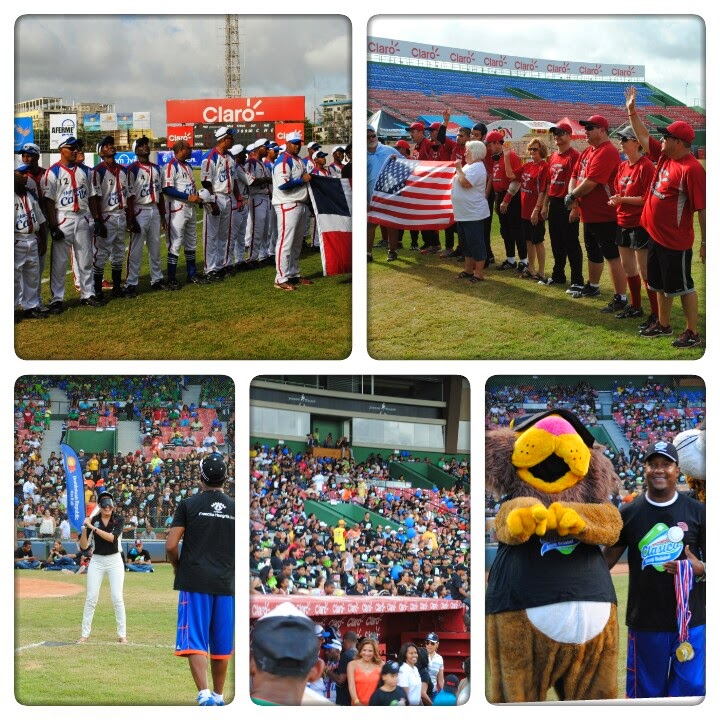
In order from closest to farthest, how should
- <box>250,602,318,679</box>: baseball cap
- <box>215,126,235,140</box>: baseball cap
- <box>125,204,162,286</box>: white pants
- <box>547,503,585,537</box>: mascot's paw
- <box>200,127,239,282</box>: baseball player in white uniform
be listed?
<box>547,503,585,537</box>: mascot's paw
<box>250,602,318,679</box>: baseball cap
<box>215,126,235,140</box>: baseball cap
<box>200,127,239,282</box>: baseball player in white uniform
<box>125,204,162,286</box>: white pants

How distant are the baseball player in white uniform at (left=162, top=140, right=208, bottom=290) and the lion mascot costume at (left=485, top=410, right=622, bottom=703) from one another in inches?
69.9

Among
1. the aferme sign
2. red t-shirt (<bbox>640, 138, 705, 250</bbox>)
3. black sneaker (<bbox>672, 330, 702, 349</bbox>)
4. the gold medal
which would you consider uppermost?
the aferme sign

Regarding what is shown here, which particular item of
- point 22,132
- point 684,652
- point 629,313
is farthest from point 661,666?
point 22,132

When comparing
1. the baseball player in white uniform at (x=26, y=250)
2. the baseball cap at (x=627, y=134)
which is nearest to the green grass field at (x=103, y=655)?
the baseball player in white uniform at (x=26, y=250)

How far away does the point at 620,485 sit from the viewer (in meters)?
4.70

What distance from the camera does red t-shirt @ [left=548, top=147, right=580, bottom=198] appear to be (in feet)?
16.5

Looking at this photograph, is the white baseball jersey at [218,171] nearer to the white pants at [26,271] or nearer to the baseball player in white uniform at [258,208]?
the baseball player in white uniform at [258,208]

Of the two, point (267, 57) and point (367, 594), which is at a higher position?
point (267, 57)

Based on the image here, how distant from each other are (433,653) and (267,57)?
2.81 meters

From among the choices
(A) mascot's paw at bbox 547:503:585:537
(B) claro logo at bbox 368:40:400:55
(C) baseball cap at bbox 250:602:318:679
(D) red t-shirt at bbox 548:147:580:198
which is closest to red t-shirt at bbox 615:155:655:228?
(D) red t-shirt at bbox 548:147:580:198

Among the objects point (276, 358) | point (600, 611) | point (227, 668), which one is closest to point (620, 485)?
point (600, 611)

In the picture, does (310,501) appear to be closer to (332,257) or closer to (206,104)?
(332,257)

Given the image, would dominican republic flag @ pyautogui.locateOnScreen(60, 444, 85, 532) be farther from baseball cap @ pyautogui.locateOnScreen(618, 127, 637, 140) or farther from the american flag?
baseball cap @ pyautogui.locateOnScreen(618, 127, 637, 140)

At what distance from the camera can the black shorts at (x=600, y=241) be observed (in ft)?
16.5
